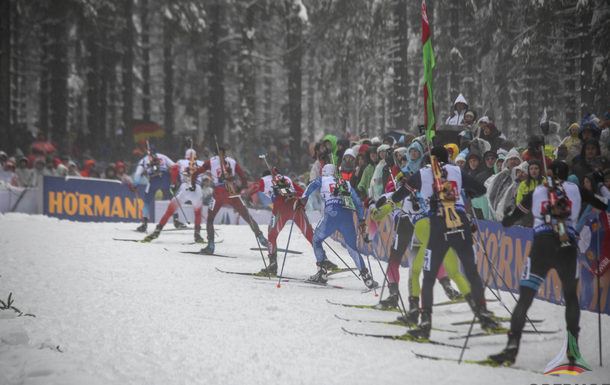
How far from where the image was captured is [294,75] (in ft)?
74.6

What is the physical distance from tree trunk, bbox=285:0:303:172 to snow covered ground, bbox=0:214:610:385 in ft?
43.8

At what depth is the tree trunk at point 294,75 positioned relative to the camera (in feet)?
73.1

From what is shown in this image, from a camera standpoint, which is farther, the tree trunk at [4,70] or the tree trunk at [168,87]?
the tree trunk at [168,87]

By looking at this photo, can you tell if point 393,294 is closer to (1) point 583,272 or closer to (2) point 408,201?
(2) point 408,201

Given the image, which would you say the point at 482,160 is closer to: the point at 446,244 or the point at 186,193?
the point at 446,244

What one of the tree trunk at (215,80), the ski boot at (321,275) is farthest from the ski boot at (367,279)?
the tree trunk at (215,80)

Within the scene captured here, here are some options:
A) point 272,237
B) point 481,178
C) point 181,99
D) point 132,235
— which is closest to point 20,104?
point 181,99

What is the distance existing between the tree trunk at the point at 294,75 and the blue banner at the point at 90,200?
24.3ft

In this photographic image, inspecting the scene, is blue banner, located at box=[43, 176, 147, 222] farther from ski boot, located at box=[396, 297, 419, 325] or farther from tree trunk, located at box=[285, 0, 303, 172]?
ski boot, located at box=[396, 297, 419, 325]

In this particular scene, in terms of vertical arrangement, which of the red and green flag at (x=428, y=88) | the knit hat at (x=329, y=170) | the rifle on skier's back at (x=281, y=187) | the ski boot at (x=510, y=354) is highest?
the red and green flag at (x=428, y=88)

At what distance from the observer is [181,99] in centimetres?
3167

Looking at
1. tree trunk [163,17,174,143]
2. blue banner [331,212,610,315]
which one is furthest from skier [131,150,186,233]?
Answer: tree trunk [163,17,174,143]

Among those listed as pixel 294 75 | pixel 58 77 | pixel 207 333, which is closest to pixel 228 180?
pixel 207 333

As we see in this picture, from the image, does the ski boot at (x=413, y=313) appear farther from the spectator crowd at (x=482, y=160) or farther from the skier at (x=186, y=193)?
the skier at (x=186, y=193)
